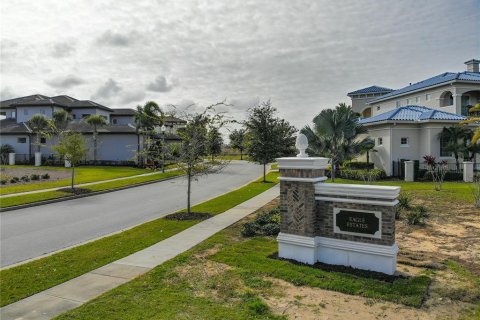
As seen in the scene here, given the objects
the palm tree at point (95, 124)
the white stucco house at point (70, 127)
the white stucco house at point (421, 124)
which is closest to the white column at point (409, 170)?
the white stucco house at point (421, 124)

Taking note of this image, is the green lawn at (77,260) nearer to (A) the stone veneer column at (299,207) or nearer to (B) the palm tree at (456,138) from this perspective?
(A) the stone veneer column at (299,207)

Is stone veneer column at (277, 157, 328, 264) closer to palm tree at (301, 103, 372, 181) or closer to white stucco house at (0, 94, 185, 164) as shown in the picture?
palm tree at (301, 103, 372, 181)

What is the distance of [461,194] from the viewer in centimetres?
1764

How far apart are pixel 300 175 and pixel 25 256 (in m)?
6.95

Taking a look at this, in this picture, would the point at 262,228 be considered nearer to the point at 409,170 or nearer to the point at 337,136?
the point at 337,136

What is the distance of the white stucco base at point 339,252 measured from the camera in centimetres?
697

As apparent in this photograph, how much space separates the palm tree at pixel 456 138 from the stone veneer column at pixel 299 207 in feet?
76.6

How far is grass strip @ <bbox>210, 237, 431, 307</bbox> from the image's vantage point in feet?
19.6

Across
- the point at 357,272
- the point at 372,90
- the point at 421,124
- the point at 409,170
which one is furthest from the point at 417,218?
the point at 372,90

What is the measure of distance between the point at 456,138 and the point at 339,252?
2429 cm

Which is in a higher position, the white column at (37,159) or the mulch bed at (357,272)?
the white column at (37,159)

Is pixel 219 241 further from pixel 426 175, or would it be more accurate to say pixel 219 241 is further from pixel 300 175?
pixel 426 175

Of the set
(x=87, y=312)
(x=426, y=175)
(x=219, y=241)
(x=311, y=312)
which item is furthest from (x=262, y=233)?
(x=426, y=175)

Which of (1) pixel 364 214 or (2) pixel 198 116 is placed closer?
(1) pixel 364 214
